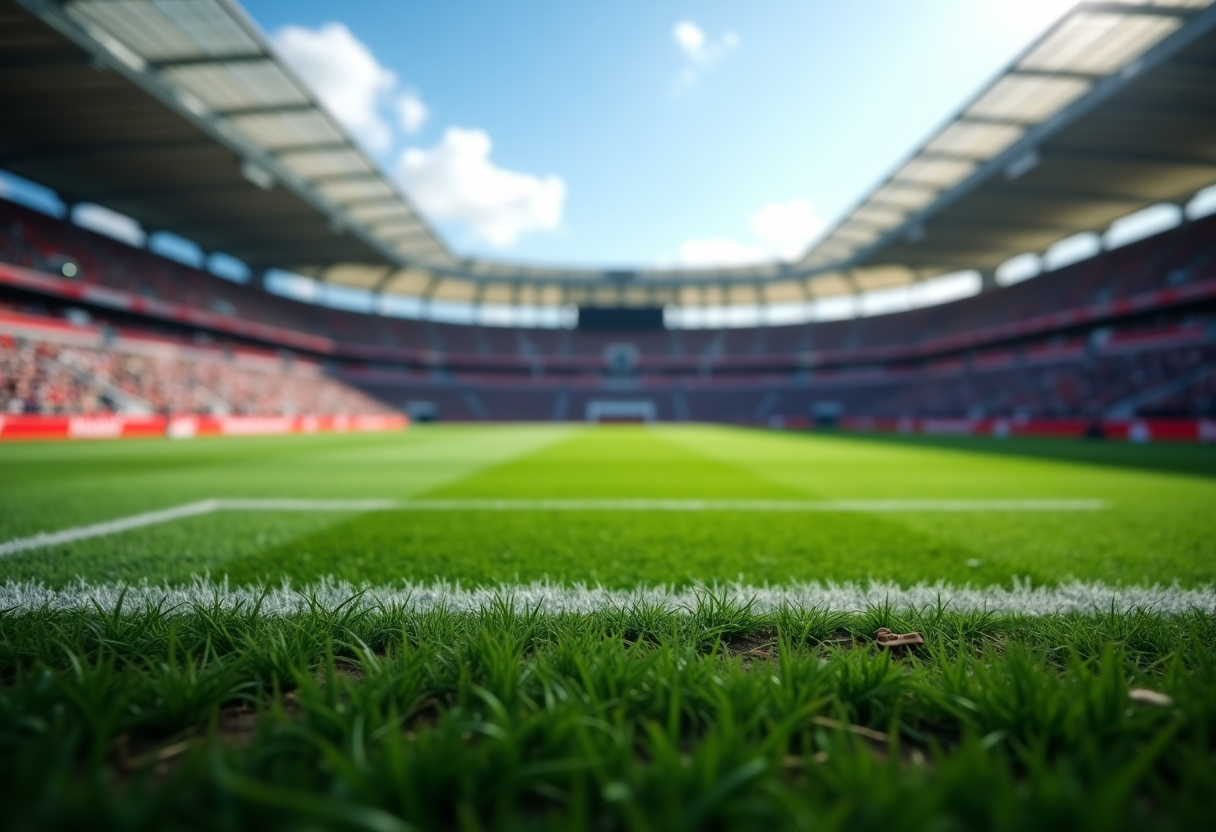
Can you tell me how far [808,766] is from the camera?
85 cm

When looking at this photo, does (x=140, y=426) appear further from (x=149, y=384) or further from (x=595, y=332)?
(x=595, y=332)

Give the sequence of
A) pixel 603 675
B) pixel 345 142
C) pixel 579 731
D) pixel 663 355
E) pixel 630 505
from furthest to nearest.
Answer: pixel 663 355 < pixel 345 142 < pixel 630 505 < pixel 603 675 < pixel 579 731

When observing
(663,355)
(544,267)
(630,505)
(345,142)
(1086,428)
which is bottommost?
(630,505)

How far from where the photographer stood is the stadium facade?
15.6 m

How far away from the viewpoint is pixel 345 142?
68.4 ft

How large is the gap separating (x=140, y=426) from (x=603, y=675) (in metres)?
23.1

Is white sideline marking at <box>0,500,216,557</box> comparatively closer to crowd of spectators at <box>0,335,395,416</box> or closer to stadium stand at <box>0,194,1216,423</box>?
crowd of spectators at <box>0,335,395,416</box>

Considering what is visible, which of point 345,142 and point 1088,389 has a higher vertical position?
point 345,142

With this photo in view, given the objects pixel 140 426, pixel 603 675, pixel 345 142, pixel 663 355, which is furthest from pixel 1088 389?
pixel 140 426

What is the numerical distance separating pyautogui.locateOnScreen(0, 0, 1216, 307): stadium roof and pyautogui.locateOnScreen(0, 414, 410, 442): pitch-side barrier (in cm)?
998

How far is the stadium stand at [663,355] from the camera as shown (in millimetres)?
22484

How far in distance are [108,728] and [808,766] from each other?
1205 mm

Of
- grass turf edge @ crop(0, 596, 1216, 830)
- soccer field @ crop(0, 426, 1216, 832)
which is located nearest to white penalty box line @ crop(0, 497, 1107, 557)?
soccer field @ crop(0, 426, 1216, 832)

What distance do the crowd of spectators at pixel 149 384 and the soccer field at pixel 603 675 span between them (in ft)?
69.6
